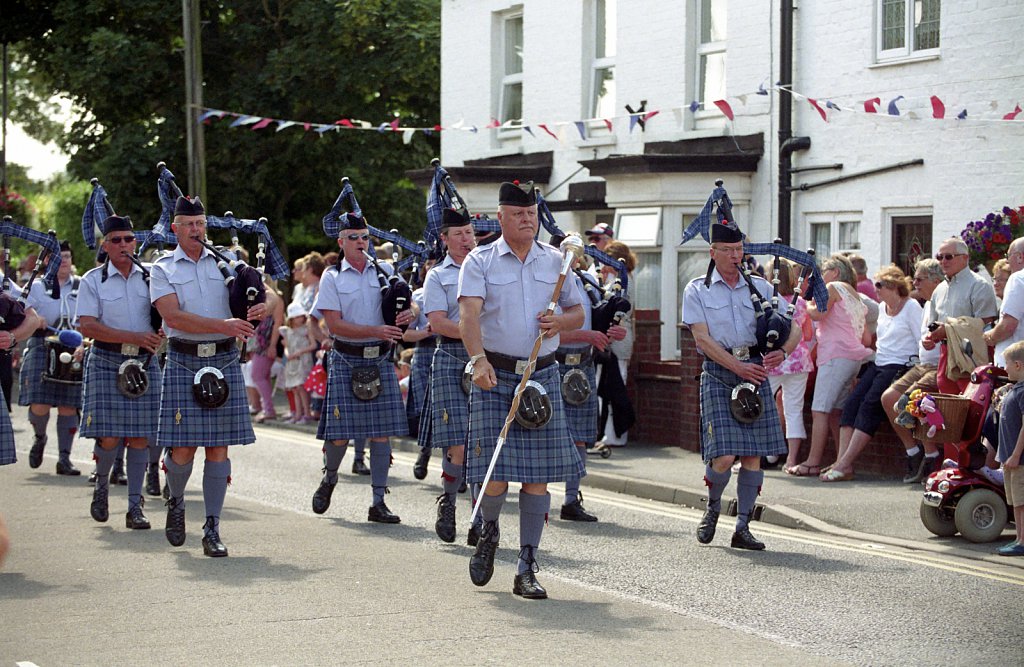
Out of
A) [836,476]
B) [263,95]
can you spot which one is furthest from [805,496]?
[263,95]

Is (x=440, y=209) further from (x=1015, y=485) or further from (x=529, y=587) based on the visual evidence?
(x=1015, y=485)

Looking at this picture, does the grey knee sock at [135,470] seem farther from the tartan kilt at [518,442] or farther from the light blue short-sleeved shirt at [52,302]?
the light blue short-sleeved shirt at [52,302]

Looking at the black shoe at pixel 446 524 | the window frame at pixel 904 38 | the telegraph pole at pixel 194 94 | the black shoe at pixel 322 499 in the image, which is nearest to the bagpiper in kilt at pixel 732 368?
the black shoe at pixel 446 524

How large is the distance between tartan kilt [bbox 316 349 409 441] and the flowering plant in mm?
5498

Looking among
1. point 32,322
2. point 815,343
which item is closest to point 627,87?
point 815,343

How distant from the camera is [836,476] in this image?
41.4 feet

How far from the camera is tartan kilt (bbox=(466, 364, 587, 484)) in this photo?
7.91 m

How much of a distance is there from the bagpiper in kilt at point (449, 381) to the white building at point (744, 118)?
6.56 meters

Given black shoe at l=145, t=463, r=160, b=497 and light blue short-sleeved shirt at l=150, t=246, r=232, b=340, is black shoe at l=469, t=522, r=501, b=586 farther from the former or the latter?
black shoe at l=145, t=463, r=160, b=497

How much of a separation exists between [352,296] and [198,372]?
1.58 m

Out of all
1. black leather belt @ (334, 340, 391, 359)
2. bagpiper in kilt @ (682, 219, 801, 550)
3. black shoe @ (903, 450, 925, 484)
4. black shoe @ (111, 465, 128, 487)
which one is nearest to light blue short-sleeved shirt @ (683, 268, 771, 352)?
bagpiper in kilt @ (682, 219, 801, 550)

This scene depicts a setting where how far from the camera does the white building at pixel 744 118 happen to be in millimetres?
15391

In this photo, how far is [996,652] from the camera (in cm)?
676

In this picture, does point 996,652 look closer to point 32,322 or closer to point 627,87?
point 32,322
